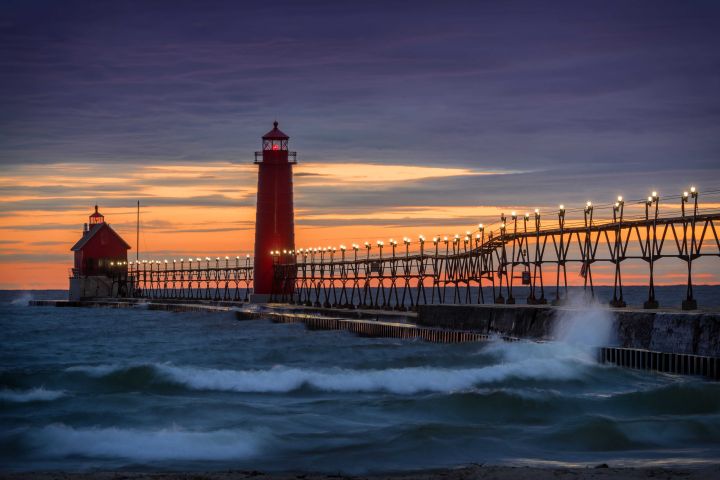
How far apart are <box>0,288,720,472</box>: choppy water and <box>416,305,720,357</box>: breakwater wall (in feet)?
4.42

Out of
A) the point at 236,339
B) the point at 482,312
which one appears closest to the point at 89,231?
the point at 236,339

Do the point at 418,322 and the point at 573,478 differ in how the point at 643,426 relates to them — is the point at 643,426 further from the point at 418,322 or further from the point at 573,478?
the point at 418,322

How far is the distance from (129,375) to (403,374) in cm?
781

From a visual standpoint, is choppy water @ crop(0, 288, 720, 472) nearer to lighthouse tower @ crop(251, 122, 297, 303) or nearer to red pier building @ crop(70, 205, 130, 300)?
lighthouse tower @ crop(251, 122, 297, 303)

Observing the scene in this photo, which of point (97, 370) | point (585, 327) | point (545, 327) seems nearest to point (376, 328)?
point (545, 327)

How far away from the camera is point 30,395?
26562mm

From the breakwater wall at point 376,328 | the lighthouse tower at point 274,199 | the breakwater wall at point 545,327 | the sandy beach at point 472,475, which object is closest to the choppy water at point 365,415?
the breakwater wall at point 545,327

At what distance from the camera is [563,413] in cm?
2359

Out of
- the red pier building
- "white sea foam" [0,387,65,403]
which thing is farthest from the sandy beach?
the red pier building

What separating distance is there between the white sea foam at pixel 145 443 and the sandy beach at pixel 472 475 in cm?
206

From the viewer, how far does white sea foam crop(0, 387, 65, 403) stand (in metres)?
25.9

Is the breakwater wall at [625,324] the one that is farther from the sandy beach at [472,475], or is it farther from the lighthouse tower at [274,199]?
the lighthouse tower at [274,199]

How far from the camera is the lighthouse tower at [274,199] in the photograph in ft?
225

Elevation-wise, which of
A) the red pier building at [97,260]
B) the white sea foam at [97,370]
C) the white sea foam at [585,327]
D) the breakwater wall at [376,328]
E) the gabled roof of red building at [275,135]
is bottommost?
the white sea foam at [97,370]
